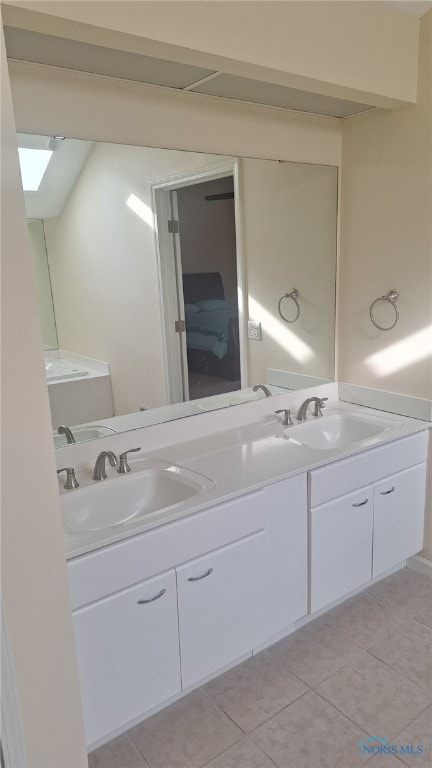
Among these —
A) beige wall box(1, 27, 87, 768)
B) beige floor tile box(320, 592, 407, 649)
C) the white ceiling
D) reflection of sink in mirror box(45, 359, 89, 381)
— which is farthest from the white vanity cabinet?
the white ceiling

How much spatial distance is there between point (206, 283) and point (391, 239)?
2.93 ft

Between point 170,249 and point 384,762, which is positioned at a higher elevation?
point 170,249

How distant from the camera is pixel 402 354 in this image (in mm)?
2490

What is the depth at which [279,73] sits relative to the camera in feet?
5.67

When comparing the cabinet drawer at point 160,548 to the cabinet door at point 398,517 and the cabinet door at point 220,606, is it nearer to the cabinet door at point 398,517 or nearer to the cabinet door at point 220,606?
the cabinet door at point 220,606

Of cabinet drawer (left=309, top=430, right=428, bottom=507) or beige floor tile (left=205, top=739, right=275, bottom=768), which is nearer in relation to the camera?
beige floor tile (left=205, top=739, right=275, bottom=768)

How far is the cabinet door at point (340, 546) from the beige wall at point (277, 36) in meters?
1.56

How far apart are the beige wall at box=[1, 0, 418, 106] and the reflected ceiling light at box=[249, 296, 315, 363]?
0.92m

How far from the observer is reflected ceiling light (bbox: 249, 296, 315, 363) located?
2459 millimetres

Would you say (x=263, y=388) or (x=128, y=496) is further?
(x=263, y=388)

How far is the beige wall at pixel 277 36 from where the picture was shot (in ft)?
4.58

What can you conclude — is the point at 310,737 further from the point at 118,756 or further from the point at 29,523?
the point at 29,523

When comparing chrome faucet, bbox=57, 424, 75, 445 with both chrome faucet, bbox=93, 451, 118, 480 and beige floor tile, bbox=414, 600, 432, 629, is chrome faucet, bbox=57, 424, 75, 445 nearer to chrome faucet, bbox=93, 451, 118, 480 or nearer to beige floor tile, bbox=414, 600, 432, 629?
chrome faucet, bbox=93, 451, 118, 480

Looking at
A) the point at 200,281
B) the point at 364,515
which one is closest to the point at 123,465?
the point at 200,281
